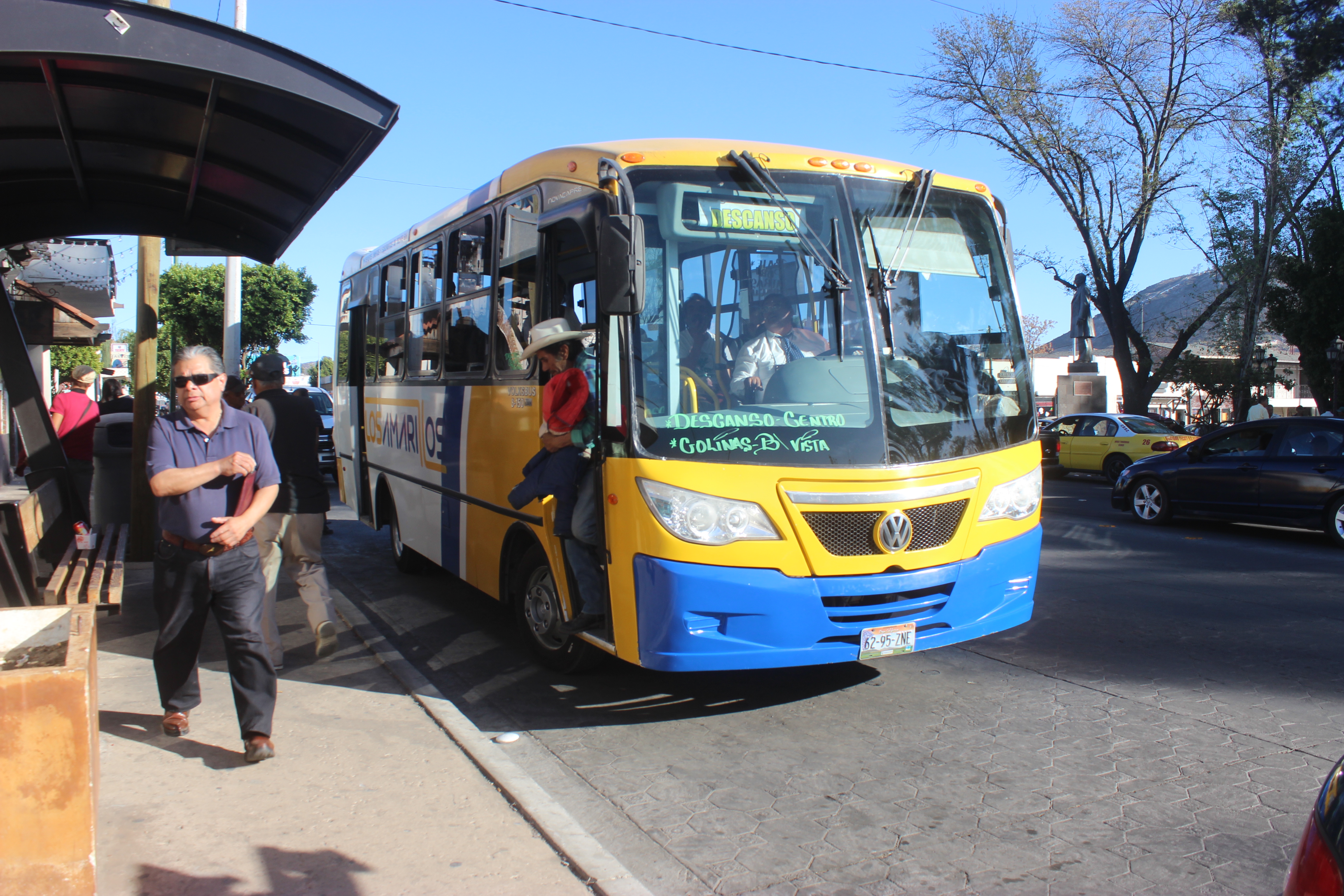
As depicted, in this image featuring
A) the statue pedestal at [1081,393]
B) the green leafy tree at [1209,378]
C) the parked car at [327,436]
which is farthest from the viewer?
the green leafy tree at [1209,378]

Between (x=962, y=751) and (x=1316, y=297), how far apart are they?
28.7 metres

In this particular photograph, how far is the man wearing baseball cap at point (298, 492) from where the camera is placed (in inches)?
256

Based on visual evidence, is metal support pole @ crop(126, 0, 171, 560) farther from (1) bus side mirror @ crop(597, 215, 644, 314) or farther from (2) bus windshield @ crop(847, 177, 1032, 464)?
(2) bus windshield @ crop(847, 177, 1032, 464)

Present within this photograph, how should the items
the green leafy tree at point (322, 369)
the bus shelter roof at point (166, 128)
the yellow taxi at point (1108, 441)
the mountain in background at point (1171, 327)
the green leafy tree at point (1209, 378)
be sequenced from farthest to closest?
1. the green leafy tree at point (322, 369)
2. the mountain in background at point (1171, 327)
3. the green leafy tree at point (1209, 378)
4. the yellow taxi at point (1108, 441)
5. the bus shelter roof at point (166, 128)

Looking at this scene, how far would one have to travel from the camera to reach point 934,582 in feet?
16.3

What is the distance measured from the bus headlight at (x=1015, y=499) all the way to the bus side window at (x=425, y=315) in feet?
14.9

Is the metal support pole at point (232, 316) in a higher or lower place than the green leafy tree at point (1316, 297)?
lower

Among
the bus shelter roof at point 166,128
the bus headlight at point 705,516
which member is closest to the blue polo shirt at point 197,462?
the bus shelter roof at point 166,128

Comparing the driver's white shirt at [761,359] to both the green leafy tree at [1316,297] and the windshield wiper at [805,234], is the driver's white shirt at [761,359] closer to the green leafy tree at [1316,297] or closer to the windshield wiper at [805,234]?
the windshield wiper at [805,234]

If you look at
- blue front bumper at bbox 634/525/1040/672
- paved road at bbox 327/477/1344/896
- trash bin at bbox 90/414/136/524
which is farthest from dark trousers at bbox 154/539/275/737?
trash bin at bbox 90/414/136/524

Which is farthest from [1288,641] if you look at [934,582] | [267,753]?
[267,753]

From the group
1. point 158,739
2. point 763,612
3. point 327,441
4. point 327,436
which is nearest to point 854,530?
point 763,612

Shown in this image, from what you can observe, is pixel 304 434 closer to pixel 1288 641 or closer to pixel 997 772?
pixel 997 772

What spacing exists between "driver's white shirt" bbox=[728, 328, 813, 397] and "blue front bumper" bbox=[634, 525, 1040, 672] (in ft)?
3.16
